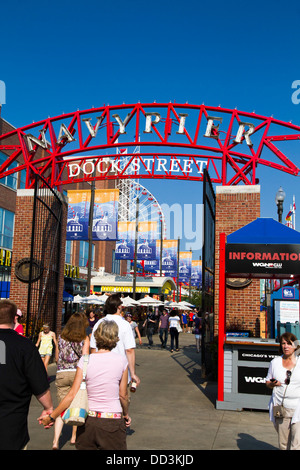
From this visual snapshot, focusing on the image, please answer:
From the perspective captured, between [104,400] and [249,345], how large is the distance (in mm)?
5521

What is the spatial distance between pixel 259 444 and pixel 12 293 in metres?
10.2

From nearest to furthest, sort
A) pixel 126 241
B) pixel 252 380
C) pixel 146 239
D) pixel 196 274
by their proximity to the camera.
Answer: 1. pixel 252 380
2. pixel 126 241
3. pixel 146 239
4. pixel 196 274

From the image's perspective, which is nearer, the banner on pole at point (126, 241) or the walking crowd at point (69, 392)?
the walking crowd at point (69, 392)

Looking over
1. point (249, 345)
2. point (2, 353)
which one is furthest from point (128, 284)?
point (2, 353)

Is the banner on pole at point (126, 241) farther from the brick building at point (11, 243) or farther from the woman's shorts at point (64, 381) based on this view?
the woman's shorts at point (64, 381)

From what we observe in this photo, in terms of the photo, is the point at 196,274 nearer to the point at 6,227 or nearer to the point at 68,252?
the point at 68,252

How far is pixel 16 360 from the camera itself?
3.60 meters

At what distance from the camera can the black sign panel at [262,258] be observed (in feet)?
29.8

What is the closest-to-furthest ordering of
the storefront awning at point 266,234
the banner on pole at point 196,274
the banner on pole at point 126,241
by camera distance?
the storefront awning at point 266,234 < the banner on pole at point 126,241 < the banner on pole at point 196,274

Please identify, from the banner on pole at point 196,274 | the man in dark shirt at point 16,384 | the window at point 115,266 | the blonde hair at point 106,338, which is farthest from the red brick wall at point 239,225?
the window at point 115,266

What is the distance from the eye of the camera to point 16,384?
3582 millimetres

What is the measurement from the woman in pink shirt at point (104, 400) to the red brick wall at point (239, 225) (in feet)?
29.0

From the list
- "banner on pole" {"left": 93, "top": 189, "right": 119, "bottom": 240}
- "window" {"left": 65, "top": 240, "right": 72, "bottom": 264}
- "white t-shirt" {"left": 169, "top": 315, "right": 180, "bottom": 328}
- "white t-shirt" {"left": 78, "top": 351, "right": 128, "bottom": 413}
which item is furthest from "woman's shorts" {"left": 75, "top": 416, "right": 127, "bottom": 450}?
"window" {"left": 65, "top": 240, "right": 72, "bottom": 264}

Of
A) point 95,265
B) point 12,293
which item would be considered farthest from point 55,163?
point 95,265
